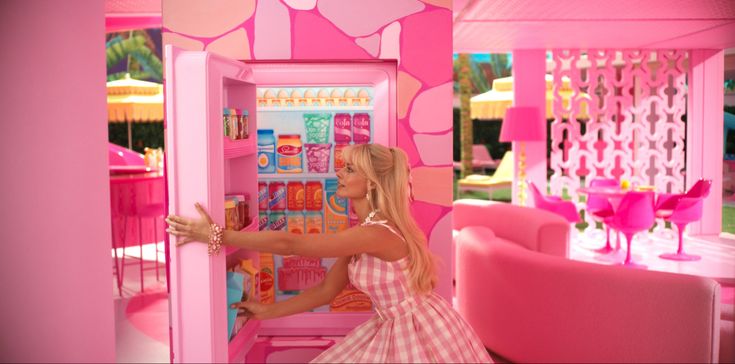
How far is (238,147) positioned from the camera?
95.5 inches

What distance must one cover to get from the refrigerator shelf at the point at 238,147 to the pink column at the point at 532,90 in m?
6.06

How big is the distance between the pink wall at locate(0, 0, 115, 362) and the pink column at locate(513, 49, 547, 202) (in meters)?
6.38

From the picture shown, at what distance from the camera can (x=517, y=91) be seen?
828 cm

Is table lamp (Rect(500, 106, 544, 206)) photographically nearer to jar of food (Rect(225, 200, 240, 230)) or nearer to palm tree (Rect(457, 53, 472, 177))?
jar of food (Rect(225, 200, 240, 230))

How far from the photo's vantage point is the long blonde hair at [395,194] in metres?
2.28

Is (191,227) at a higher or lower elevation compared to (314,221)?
higher

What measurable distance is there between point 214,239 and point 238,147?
482 mm

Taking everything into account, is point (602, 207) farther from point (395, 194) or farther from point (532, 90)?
point (395, 194)

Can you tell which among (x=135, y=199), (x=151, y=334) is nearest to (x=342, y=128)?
(x=151, y=334)

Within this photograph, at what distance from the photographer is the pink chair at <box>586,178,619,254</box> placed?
286 inches

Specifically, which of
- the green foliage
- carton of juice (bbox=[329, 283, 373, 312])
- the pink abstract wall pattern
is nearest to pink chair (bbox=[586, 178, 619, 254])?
the pink abstract wall pattern

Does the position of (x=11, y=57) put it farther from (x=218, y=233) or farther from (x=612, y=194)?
(x=612, y=194)

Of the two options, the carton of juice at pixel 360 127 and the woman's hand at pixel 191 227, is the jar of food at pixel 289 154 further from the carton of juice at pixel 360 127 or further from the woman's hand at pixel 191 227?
the woman's hand at pixel 191 227

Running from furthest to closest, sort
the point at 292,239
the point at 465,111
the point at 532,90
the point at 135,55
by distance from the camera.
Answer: the point at 135,55 → the point at 465,111 → the point at 532,90 → the point at 292,239
